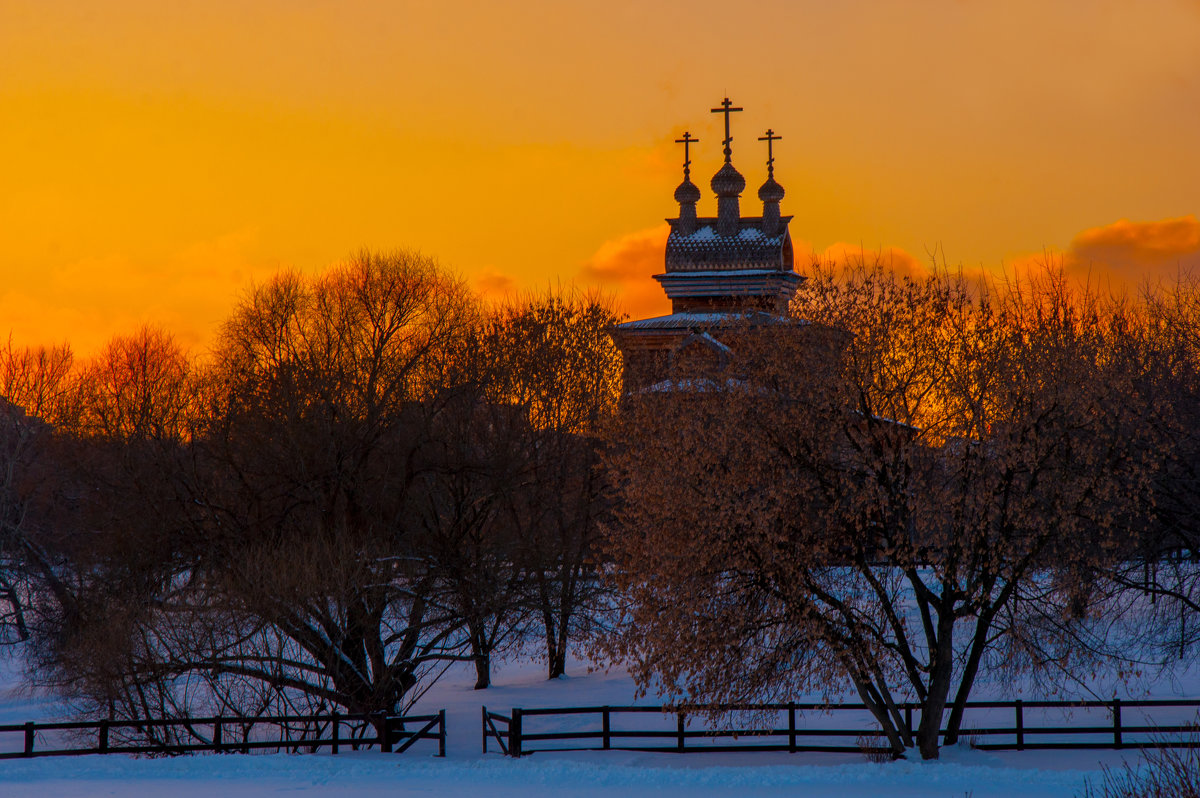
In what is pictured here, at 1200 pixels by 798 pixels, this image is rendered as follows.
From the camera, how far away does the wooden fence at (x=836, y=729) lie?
870 inches

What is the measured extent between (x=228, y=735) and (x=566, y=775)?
8.34 metres

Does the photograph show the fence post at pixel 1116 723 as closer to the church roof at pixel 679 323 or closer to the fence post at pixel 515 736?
the fence post at pixel 515 736

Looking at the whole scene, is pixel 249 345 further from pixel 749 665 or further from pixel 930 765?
pixel 930 765

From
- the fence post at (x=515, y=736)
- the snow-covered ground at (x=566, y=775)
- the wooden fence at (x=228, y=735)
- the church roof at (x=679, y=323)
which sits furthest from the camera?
the church roof at (x=679, y=323)

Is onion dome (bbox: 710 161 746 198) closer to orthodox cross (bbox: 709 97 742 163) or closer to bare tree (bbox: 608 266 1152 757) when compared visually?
orthodox cross (bbox: 709 97 742 163)

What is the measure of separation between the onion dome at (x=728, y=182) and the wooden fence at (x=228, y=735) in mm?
44547

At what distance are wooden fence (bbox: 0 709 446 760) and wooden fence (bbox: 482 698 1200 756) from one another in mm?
1975

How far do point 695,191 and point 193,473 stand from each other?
4194 centimetres

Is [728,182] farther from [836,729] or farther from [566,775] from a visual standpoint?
[566,775]

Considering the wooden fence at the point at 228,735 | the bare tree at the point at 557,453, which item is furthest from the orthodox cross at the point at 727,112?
the wooden fence at the point at 228,735

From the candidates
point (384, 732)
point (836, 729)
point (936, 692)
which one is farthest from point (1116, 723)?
point (384, 732)

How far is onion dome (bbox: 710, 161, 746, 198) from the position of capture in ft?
220

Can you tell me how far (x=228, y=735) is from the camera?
25.8 m

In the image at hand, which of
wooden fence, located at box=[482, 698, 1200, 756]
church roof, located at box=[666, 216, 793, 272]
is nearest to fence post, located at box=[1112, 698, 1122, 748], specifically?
wooden fence, located at box=[482, 698, 1200, 756]
